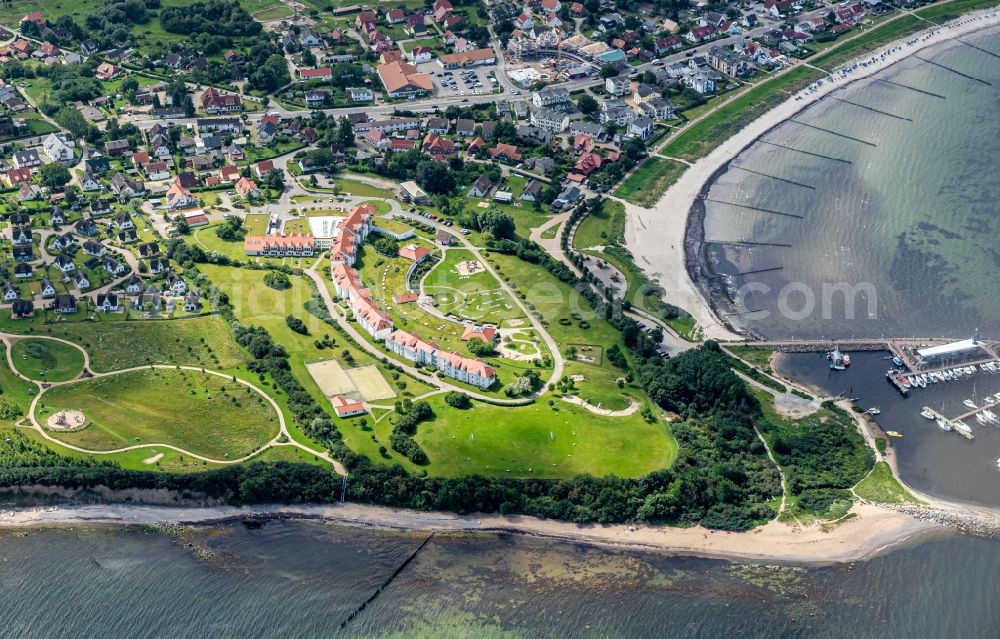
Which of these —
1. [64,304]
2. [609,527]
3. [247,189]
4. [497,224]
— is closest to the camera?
Answer: [609,527]

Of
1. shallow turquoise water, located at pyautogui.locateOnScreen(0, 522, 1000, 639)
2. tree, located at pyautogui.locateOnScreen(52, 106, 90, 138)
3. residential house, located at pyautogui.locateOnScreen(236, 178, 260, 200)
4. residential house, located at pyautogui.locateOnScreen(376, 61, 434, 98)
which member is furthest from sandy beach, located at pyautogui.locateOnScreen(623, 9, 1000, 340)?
tree, located at pyautogui.locateOnScreen(52, 106, 90, 138)

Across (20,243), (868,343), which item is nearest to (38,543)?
(20,243)

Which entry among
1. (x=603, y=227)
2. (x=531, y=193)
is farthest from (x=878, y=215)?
(x=531, y=193)

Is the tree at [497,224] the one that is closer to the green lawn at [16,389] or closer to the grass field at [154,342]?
the grass field at [154,342]

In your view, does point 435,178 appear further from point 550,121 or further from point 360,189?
point 550,121

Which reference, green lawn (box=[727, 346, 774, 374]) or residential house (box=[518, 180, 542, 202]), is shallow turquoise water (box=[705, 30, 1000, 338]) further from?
residential house (box=[518, 180, 542, 202])

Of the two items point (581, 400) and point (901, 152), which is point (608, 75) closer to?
point (901, 152)

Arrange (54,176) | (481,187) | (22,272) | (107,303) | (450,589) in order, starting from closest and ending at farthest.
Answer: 1. (450,589)
2. (107,303)
3. (22,272)
4. (54,176)
5. (481,187)
